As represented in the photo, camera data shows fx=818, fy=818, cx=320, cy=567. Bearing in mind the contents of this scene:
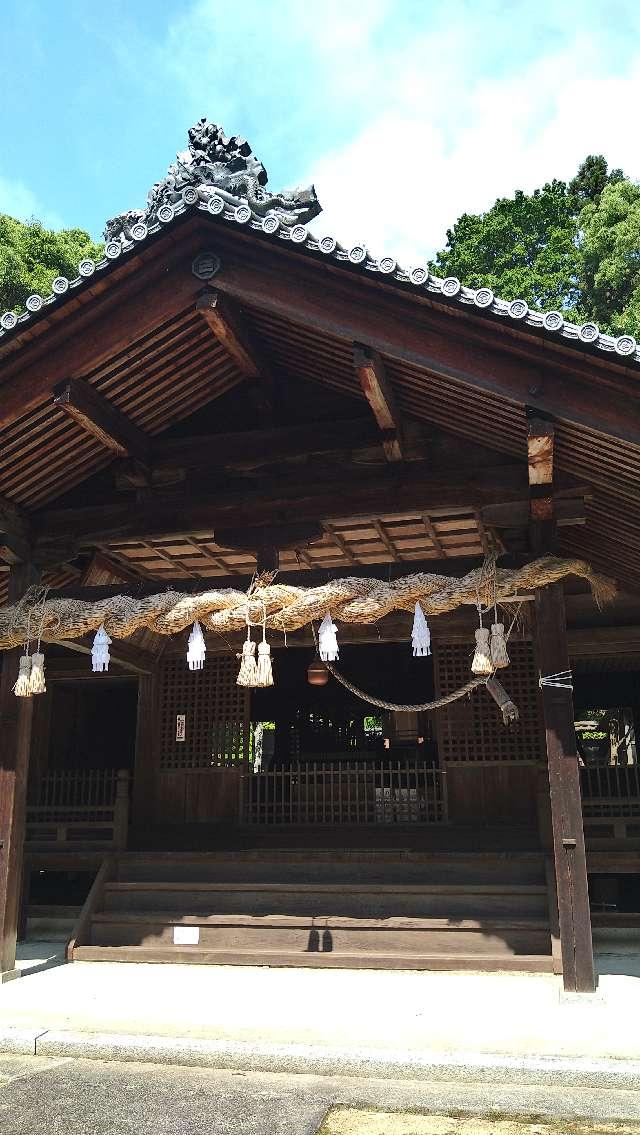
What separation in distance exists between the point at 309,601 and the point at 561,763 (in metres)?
2.65

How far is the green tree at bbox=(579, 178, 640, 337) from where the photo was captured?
29.0 metres

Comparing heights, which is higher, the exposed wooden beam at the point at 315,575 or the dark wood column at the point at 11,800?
the exposed wooden beam at the point at 315,575

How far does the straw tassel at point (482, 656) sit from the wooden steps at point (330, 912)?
112 inches

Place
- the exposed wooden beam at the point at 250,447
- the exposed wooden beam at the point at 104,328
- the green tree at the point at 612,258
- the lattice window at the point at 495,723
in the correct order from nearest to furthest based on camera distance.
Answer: the exposed wooden beam at the point at 104,328, the exposed wooden beam at the point at 250,447, the lattice window at the point at 495,723, the green tree at the point at 612,258

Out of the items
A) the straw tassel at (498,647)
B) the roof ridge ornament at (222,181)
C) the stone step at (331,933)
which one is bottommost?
the stone step at (331,933)

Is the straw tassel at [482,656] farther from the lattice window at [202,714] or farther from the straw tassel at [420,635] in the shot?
the lattice window at [202,714]

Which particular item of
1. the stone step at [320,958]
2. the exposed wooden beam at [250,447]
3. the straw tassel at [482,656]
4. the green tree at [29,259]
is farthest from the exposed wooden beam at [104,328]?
the green tree at [29,259]

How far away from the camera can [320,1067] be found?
5395mm

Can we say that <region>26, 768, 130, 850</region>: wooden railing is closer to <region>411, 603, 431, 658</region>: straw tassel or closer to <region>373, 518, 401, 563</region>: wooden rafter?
<region>373, 518, 401, 563</region>: wooden rafter

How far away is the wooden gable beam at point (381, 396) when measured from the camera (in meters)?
6.94

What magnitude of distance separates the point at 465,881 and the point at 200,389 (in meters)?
6.12

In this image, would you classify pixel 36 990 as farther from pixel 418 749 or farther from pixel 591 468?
pixel 418 749

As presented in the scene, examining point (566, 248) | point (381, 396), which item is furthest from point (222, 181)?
point (566, 248)

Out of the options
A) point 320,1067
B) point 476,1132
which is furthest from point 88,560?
point 476,1132
